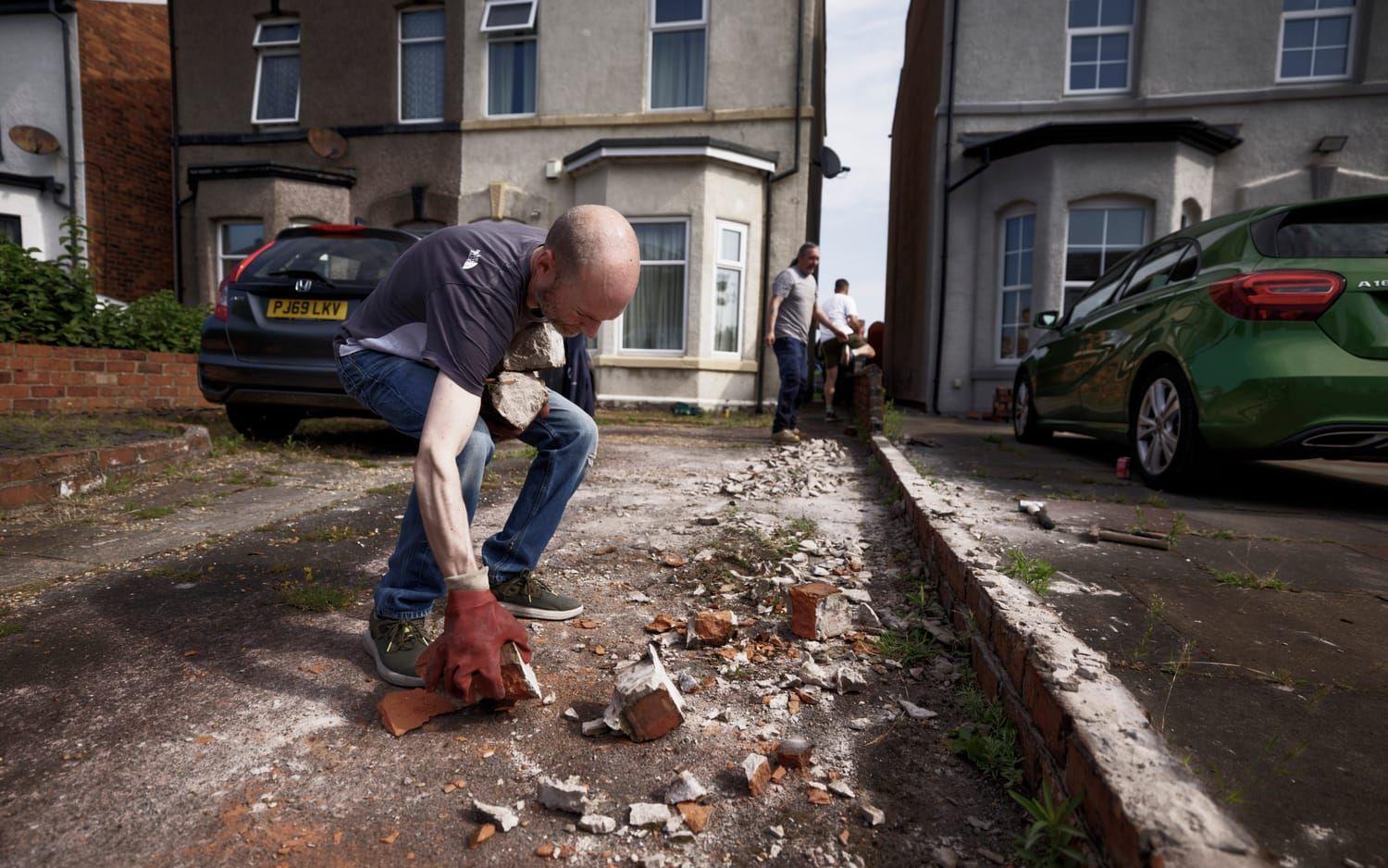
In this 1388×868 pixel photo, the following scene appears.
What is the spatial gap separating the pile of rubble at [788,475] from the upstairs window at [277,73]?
12640mm

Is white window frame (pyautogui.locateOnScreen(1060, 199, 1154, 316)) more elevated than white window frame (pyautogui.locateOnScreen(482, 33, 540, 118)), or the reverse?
white window frame (pyautogui.locateOnScreen(482, 33, 540, 118))

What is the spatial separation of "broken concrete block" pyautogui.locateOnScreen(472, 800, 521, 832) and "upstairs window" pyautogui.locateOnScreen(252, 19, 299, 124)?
1564cm

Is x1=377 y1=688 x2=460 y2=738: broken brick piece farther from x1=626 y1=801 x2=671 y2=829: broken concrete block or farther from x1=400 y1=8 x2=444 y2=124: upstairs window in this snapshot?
x1=400 y1=8 x2=444 y2=124: upstairs window

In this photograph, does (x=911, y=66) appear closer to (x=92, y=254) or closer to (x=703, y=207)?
(x=703, y=207)

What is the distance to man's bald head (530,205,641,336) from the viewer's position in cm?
196

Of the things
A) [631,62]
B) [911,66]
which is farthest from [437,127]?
[911,66]

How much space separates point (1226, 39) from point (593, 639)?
1312 cm

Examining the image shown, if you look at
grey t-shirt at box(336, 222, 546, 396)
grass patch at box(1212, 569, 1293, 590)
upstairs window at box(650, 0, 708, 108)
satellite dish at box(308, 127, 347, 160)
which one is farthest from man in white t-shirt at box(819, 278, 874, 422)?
satellite dish at box(308, 127, 347, 160)

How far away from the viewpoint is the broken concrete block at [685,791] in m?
1.59

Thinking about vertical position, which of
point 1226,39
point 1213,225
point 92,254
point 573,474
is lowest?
point 573,474

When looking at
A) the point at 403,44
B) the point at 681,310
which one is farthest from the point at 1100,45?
the point at 403,44

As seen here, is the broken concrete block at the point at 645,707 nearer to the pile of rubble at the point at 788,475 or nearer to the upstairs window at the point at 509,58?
the pile of rubble at the point at 788,475

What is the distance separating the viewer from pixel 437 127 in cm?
1298

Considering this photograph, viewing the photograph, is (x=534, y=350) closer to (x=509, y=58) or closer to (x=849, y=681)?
(x=849, y=681)
